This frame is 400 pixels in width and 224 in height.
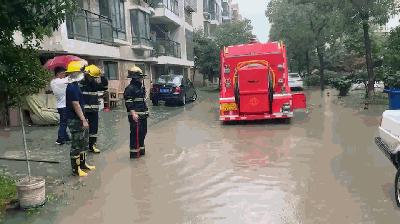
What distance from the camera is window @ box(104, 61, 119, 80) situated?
22672mm

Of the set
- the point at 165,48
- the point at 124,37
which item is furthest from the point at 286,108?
the point at 165,48

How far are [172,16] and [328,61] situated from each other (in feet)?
64.0

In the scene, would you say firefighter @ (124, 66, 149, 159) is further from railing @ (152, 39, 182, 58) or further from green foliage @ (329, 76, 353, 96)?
railing @ (152, 39, 182, 58)

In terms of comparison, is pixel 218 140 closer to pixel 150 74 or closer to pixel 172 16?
pixel 150 74

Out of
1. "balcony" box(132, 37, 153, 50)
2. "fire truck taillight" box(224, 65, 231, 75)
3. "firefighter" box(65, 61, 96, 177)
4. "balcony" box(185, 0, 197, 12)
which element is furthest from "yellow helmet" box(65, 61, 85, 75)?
"balcony" box(185, 0, 197, 12)

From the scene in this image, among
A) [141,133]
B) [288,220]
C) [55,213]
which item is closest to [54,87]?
[141,133]

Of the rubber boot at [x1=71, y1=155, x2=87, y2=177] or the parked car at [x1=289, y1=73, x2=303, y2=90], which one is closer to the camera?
the rubber boot at [x1=71, y1=155, x2=87, y2=177]

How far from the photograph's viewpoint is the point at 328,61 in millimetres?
43531

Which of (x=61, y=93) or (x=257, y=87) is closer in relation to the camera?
(x=61, y=93)

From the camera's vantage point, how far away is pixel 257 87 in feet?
40.7

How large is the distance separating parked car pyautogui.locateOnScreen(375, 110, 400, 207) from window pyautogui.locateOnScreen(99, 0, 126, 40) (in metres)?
18.7

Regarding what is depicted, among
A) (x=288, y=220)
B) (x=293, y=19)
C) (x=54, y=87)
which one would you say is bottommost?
(x=288, y=220)

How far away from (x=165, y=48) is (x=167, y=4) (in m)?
3.79

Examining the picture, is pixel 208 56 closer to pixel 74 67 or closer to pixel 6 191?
pixel 74 67
